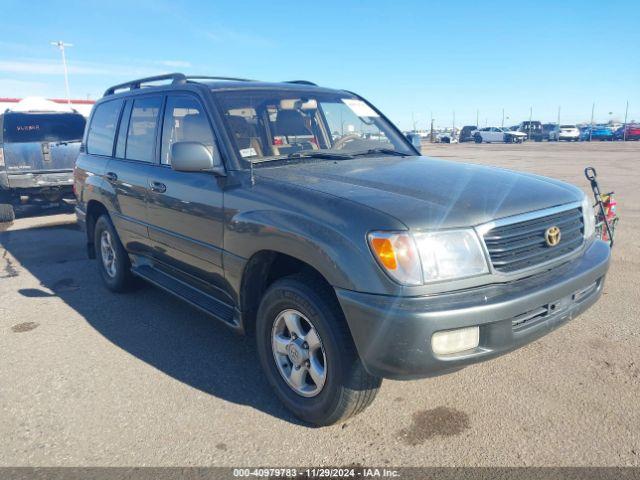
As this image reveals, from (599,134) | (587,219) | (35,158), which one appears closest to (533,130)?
(599,134)

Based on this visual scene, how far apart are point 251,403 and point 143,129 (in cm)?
257

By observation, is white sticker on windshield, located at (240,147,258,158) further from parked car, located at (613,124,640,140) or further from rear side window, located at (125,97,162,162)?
parked car, located at (613,124,640,140)

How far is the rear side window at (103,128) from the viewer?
4.89 meters

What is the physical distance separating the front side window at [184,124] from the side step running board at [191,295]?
95 centimetres

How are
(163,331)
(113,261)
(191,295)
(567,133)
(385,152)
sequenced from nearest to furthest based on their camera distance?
(191,295), (385,152), (163,331), (113,261), (567,133)

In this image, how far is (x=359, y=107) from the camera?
14.5 feet

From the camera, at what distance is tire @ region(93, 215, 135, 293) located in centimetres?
487

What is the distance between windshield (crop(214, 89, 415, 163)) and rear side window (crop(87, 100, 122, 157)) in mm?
1851

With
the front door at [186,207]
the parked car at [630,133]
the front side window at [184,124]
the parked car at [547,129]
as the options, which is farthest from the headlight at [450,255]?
the parked car at [547,129]

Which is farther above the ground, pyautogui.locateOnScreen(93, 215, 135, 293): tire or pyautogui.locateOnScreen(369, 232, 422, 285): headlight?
pyautogui.locateOnScreen(369, 232, 422, 285): headlight

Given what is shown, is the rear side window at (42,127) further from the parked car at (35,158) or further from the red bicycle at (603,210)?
the red bicycle at (603,210)

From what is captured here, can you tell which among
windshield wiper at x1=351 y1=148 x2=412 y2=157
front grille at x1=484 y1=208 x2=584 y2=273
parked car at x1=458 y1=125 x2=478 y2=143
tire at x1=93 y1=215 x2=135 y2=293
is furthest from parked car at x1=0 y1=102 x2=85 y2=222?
parked car at x1=458 y1=125 x2=478 y2=143

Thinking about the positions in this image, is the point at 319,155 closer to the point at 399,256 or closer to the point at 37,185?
the point at 399,256

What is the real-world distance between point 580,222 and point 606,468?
53.9 inches
